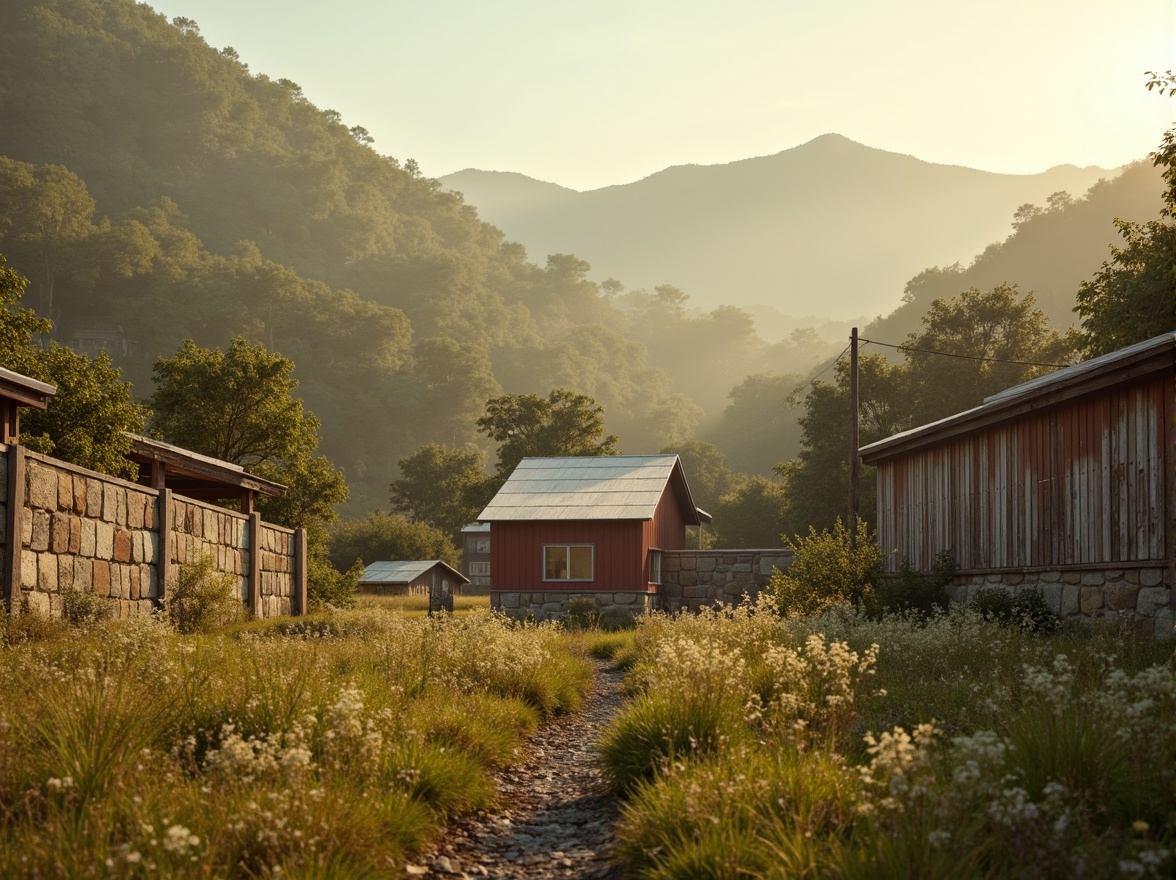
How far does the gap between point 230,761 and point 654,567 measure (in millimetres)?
31405

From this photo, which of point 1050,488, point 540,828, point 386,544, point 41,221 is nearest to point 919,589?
point 1050,488

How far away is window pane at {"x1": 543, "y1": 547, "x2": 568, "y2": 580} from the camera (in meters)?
35.2

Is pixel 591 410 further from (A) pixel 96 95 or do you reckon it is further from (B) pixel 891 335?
(A) pixel 96 95

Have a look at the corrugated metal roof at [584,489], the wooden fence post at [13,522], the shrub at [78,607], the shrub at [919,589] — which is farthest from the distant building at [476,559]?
the wooden fence post at [13,522]

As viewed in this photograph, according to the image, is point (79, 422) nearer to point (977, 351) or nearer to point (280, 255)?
point (977, 351)

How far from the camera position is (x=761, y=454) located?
11194 cm

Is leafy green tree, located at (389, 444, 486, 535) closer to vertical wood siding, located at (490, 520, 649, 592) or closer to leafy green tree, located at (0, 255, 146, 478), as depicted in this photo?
vertical wood siding, located at (490, 520, 649, 592)

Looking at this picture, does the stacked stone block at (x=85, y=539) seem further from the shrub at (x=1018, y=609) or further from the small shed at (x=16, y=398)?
the shrub at (x=1018, y=609)

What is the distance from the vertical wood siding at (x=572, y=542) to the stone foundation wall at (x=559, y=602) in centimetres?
22

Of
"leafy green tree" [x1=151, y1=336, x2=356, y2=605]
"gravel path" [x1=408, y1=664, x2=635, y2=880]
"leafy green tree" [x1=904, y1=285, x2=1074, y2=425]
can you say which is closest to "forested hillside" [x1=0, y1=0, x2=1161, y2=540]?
"leafy green tree" [x1=904, y1=285, x2=1074, y2=425]

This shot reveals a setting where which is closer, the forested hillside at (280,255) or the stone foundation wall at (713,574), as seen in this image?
the stone foundation wall at (713,574)

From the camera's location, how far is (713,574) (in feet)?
121

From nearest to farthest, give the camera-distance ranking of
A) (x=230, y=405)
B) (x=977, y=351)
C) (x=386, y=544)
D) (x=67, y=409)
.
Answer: (x=67, y=409) → (x=230, y=405) → (x=977, y=351) → (x=386, y=544)

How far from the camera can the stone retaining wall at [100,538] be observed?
48.1 feet
